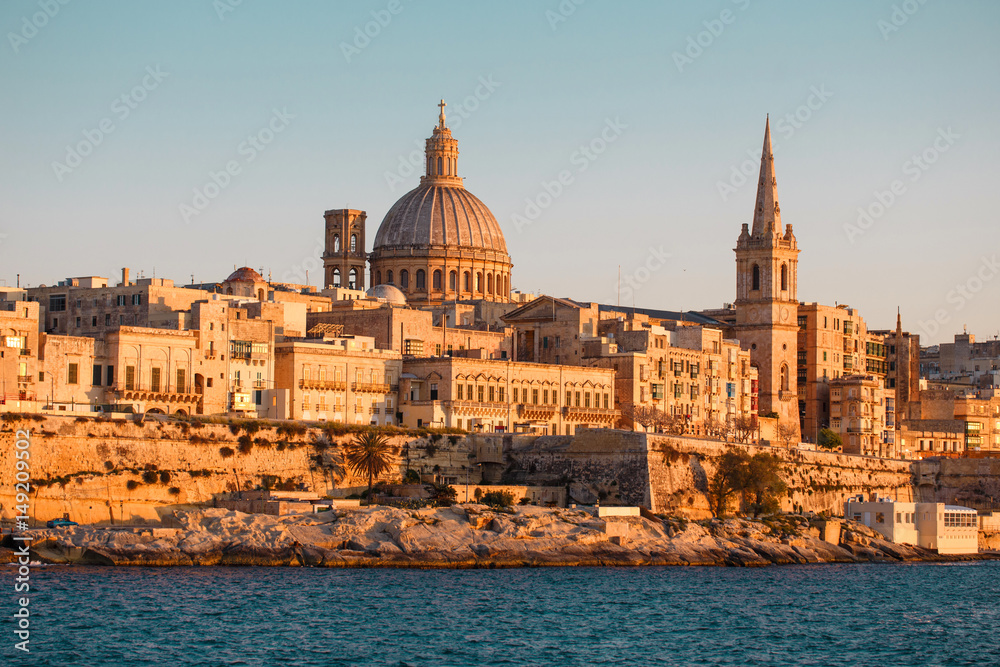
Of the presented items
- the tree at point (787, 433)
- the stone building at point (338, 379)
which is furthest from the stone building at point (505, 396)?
the tree at point (787, 433)

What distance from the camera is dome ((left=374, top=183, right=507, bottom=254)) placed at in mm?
107250

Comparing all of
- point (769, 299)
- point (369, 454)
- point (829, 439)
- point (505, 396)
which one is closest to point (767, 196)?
point (769, 299)

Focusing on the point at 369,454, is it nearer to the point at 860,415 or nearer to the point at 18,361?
the point at 18,361

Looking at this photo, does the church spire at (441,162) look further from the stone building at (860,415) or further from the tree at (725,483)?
the tree at (725,483)

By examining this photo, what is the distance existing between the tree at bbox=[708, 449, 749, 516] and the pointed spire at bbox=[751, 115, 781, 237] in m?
27.9

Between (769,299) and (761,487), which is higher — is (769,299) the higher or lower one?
the higher one

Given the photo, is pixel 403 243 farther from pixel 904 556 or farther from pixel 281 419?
pixel 904 556

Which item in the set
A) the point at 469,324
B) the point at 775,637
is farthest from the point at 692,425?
the point at 775,637

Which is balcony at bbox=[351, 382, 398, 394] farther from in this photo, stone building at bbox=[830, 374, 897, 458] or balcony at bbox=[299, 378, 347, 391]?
stone building at bbox=[830, 374, 897, 458]

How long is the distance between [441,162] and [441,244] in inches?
266

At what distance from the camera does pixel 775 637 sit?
47969 millimetres

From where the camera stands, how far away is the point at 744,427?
89938mm

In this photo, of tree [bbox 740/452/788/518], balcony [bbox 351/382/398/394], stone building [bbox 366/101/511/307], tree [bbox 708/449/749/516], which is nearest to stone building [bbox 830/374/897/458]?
stone building [bbox 366/101/511/307]

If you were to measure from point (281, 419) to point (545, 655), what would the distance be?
96.7 feet
